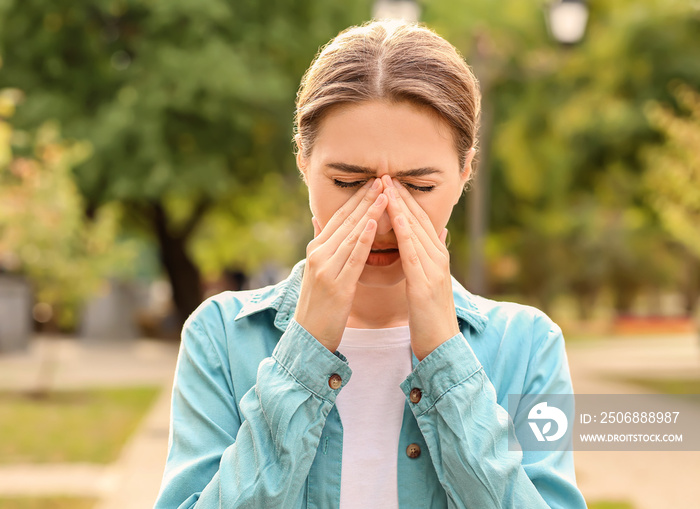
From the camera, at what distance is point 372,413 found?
2117 mm

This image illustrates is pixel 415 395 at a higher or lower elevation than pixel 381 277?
lower

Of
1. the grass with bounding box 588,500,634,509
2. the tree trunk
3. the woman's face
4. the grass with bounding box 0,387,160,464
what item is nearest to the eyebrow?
the woman's face

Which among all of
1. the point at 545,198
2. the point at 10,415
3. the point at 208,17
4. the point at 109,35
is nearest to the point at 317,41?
the point at 208,17

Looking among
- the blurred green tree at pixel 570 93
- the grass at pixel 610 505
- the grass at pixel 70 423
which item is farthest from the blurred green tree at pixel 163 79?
the grass at pixel 610 505

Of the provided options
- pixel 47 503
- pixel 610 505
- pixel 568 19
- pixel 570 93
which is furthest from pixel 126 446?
pixel 570 93

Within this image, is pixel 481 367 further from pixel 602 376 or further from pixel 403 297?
pixel 602 376

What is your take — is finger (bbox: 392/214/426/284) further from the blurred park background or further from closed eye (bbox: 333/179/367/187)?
the blurred park background

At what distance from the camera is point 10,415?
35.9 ft

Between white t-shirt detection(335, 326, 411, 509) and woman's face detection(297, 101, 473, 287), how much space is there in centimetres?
20

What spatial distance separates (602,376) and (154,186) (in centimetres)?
855

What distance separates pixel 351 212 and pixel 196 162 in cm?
1521

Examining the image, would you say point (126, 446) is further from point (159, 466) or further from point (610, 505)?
point (610, 505)

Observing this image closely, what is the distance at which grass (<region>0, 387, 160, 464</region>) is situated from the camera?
872cm

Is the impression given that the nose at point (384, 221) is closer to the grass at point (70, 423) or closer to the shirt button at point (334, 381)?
the shirt button at point (334, 381)
